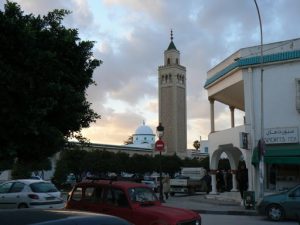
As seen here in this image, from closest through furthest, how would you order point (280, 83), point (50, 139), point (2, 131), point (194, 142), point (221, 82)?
point (2, 131) < point (50, 139) < point (280, 83) < point (221, 82) < point (194, 142)

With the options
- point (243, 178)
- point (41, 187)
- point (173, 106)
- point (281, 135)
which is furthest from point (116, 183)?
point (173, 106)

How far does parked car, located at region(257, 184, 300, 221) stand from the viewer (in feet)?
57.5

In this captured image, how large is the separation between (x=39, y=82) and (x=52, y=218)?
620 cm

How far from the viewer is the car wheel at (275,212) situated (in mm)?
17797

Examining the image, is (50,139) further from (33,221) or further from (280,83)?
(280,83)

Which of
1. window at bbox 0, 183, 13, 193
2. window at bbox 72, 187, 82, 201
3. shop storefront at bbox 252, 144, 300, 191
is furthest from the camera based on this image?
shop storefront at bbox 252, 144, 300, 191

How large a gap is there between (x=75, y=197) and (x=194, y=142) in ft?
474

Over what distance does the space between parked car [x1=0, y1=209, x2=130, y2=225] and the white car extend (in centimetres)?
1448

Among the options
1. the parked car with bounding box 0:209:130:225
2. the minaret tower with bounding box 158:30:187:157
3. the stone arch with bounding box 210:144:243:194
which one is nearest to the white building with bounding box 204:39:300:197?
the stone arch with bounding box 210:144:243:194

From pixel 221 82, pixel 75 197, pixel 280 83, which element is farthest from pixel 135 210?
pixel 221 82

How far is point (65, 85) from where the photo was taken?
10.7 meters

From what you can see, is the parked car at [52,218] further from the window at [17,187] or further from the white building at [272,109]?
the white building at [272,109]

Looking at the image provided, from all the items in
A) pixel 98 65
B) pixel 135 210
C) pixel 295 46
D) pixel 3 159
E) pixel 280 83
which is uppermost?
pixel 295 46

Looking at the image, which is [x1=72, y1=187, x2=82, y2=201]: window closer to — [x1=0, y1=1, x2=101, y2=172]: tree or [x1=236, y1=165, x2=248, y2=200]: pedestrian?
→ [x1=0, y1=1, x2=101, y2=172]: tree
